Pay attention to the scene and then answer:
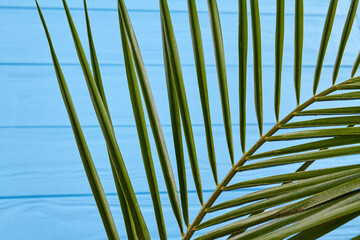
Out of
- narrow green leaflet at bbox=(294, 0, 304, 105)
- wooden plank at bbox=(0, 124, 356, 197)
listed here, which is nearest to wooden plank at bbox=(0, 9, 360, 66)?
wooden plank at bbox=(0, 124, 356, 197)

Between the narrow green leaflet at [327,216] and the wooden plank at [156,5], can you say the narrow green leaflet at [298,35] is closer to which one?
the narrow green leaflet at [327,216]

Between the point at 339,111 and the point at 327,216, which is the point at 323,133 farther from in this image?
the point at 327,216

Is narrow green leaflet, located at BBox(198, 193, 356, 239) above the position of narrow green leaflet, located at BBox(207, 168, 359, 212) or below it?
below

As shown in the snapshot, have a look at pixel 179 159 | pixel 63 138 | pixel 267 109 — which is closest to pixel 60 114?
pixel 63 138

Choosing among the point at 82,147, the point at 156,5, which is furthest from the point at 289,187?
the point at 156,5

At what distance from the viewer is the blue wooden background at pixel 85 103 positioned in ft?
4.04

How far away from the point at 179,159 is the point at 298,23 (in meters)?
0.14

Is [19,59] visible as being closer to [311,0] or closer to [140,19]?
[140,19]

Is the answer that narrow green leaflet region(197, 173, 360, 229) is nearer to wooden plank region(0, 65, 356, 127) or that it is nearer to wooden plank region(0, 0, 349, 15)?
wooden plank region(0, 65, 356, 127)

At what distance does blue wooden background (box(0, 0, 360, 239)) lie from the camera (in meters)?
1.23

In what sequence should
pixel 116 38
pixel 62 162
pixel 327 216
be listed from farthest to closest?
pixel 116 38
pixel 62 162
pixel 327 216

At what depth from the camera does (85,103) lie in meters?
1.34

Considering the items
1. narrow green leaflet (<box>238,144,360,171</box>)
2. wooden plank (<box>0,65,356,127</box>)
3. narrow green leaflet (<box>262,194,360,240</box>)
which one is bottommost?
narrow green leaflet (<box>262,194,360,240</box>)

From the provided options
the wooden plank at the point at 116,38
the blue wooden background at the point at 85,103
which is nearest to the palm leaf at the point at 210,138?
the blue wooden background at the point at 85,103
